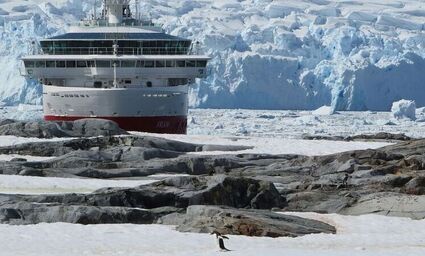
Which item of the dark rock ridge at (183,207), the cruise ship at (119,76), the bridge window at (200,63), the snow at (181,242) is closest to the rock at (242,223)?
the dark rock ridge at (183,207)

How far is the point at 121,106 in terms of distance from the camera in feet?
149

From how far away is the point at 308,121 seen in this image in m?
62.6

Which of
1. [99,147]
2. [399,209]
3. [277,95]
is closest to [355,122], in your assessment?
[277,95]

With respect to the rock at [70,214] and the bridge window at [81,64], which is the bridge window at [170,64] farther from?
the rock at [70,214]

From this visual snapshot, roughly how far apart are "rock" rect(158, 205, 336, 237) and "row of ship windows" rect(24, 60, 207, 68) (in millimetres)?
29730

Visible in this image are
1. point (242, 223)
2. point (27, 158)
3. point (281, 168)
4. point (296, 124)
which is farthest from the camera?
point (296, 124)

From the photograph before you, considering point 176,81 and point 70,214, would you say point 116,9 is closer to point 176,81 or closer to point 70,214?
point 176,81

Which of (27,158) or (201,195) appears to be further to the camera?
(27,158)

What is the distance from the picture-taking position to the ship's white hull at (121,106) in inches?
1785

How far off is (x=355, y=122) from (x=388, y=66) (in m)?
11.8

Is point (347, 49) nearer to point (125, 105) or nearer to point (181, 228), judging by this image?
point (125, 105)

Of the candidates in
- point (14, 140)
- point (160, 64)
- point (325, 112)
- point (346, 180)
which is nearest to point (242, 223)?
point (346, 180)

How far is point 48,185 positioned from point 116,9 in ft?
101

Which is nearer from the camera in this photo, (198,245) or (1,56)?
(198,245)
